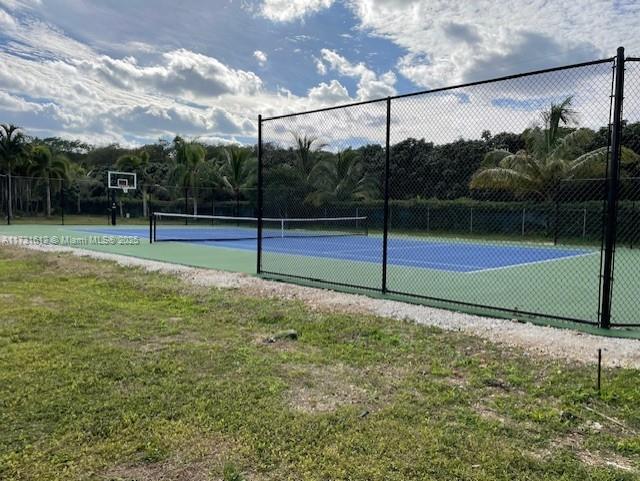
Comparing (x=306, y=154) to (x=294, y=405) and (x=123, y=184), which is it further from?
(x=294, y=405)

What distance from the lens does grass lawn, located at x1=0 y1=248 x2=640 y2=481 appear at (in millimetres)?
2510

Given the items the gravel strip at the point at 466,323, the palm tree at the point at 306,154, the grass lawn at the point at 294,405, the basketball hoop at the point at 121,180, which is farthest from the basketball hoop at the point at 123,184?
the grass lawn at the point at 294,405

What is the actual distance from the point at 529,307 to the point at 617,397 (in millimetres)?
3398

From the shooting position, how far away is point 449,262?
12500mm

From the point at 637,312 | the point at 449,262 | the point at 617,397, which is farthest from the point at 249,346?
the point at 449,262

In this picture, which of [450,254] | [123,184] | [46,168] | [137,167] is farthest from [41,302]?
[137,167]

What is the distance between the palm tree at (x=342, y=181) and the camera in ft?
Answer: 89.6

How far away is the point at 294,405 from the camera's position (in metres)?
3.23

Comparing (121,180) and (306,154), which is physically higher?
(306,154)

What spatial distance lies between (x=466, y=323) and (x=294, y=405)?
2.93 metres

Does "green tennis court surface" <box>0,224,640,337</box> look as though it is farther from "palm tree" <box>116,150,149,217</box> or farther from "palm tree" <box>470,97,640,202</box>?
"palm tree" <box>116,150,149,217</box>

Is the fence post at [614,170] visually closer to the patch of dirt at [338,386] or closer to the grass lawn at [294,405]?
the grass lawn at [294,405]

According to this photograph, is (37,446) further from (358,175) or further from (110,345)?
(358,175)

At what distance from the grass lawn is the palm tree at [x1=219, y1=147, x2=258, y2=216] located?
27308 millimetres
